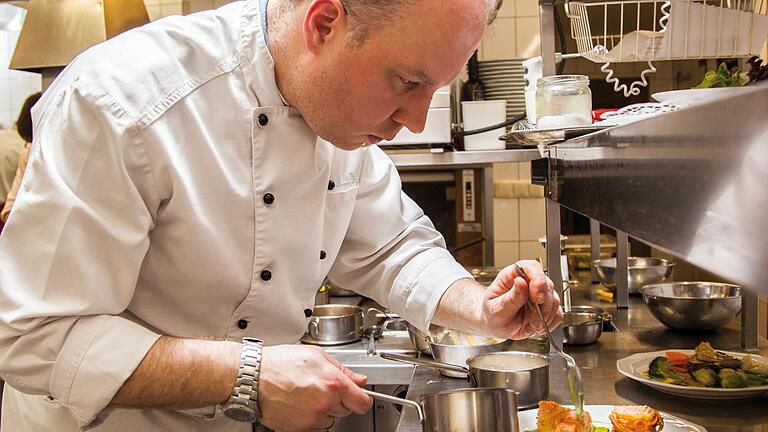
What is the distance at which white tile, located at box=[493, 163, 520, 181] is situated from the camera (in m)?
5.10

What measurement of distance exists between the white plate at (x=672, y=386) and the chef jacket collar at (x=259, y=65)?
1053mm

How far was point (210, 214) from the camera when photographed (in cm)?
140

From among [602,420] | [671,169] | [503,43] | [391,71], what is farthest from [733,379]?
[503,43]

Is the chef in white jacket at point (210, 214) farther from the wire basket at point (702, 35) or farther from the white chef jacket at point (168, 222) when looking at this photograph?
the wire basket at point (702, 35)

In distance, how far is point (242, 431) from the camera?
1619 millimetres

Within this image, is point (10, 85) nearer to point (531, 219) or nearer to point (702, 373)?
point (531, 219)

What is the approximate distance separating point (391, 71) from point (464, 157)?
1.63 meters

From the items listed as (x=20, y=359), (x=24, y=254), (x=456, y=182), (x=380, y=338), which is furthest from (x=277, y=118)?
(x=456, y=182)

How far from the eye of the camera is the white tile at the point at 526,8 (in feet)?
16.6

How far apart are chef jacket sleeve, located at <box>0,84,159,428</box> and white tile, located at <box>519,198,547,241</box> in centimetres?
409

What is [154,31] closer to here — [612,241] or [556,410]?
[556,410]

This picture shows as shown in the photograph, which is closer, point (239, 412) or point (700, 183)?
point (700, 183)

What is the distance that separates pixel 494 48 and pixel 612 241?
1.60 metres

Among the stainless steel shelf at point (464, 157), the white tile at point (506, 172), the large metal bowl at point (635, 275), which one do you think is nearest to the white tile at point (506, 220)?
the white tile at point (506, 172)
